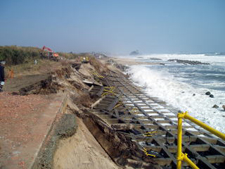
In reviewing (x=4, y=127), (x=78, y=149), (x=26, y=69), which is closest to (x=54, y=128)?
(x=78, y=149)

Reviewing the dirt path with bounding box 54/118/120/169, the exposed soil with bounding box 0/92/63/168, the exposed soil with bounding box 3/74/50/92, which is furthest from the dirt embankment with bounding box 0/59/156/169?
the exposed soil with bounding box 3/74/50/92

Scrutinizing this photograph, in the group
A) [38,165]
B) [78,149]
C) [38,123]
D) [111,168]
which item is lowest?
[111,168]

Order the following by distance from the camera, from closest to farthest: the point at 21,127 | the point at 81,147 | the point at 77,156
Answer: the point at 77,156 → the point at 21,127 → the point at 81,147

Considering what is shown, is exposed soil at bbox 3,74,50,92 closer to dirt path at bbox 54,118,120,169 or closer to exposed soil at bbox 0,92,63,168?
exposed soil at bbox 0,92,63,168

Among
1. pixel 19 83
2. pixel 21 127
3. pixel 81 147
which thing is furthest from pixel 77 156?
pixel 19 83

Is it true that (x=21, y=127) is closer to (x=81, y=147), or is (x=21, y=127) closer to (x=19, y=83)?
(x=81, y=147)

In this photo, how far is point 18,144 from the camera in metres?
2.66

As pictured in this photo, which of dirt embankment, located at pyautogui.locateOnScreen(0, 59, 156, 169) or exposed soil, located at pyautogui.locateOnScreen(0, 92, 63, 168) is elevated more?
exposed soil, located at pyautogui.locateOnScreen(0, 92, 63, 168)

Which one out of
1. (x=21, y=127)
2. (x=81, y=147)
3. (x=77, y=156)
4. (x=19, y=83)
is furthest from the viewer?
(x=19, y=83)

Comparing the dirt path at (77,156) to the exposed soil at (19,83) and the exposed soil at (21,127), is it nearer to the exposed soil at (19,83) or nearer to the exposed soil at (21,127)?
the exposed soil at (21,127)

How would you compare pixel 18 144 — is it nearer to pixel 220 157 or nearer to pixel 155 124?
pixel 220 157

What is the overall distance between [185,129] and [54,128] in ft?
14.5

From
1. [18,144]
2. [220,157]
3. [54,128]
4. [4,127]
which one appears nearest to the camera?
[18,144]

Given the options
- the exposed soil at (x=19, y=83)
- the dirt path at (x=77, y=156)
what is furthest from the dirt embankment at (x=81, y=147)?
the exposed soil at (x=19, y=83)
